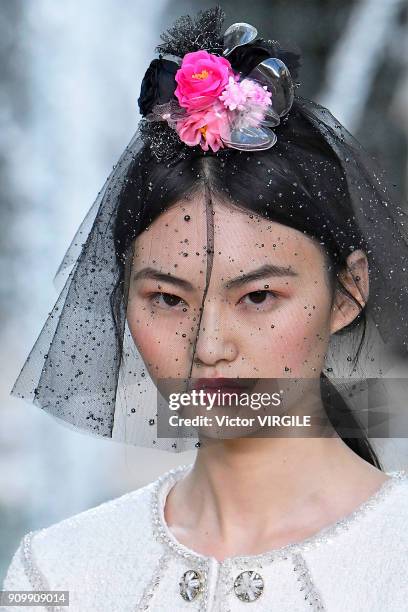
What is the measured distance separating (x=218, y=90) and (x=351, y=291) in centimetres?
37

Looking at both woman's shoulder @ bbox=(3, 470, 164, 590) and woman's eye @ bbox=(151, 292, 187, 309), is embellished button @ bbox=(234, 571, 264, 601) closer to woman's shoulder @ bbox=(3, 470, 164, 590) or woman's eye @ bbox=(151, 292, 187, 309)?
woman's shoulder @ bbox=(3, 470, 164, 590)

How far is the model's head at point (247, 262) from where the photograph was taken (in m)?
1.73

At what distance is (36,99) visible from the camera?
4125 mm

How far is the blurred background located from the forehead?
227 cm

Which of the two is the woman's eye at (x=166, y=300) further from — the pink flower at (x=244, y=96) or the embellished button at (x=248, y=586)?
the embellished button at (x=248, y=586)

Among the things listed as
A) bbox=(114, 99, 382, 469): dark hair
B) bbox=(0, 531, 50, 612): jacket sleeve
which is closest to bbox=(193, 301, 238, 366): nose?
bbox=(114, 99, 382, 469): dark hair

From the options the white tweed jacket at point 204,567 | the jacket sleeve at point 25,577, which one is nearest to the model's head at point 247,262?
the white tweed jacket at point 204,567

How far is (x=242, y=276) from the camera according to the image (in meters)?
1.72

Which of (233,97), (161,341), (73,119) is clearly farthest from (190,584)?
(73,119)

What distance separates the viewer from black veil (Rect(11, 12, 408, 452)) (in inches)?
70.4

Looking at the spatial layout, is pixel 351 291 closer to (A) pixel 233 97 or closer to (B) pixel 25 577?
(A) pixel 233 97

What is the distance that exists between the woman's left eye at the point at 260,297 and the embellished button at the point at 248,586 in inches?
15.9

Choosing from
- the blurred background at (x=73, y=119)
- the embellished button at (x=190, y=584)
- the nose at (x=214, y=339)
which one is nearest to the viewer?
the nose at (x=214, y=339)

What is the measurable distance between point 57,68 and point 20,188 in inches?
17.1
